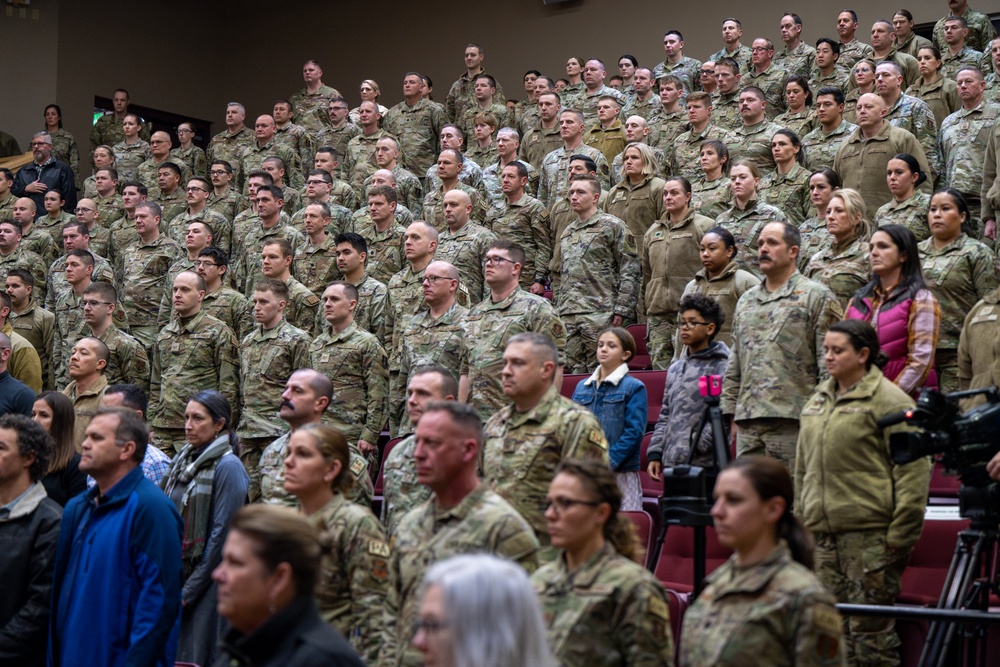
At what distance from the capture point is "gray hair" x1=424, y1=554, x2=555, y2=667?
198cm

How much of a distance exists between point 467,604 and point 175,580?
185 centimetres

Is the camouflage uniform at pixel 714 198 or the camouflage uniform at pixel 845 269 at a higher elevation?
the camouflage uniform at pixel 714 198

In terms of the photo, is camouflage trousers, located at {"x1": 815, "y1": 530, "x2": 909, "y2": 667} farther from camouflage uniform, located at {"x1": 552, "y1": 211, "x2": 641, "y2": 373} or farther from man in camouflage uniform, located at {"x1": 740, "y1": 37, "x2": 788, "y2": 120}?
man in camouflage uniform, located at {"x1": 740, "y1": 37, "x2": 788, "y2": 120}

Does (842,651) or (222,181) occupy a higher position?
(222,181)

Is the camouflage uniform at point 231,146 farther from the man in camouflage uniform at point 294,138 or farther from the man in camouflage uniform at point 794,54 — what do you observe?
the man in camouflage uniform at point 794,54

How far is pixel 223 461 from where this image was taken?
450 centimetres

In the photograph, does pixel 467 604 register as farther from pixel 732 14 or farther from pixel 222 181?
pixel 732 14

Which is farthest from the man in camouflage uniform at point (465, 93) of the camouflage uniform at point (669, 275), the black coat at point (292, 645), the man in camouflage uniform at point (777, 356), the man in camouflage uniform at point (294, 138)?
the black coat at point (292, 645)

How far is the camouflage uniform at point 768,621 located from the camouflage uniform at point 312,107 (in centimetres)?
1043

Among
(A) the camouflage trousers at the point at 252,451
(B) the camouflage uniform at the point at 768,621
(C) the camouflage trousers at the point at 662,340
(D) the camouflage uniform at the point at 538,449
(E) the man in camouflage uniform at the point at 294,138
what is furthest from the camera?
(E) the man in camouflage uniform at the point at 294,138

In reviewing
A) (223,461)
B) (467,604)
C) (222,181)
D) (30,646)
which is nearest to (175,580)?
(30,646)

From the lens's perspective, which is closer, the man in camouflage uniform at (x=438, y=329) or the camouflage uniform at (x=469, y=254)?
the man in camouflage uniform at (x=438, y=329)

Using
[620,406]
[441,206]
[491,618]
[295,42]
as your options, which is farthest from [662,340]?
[295,42]

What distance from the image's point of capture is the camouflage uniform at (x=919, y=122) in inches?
320
